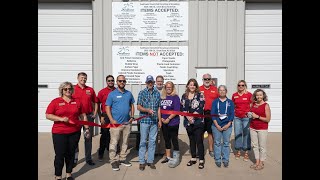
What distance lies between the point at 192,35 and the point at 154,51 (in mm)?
1454

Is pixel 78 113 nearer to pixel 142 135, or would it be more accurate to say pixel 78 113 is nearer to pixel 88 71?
pixel 142 135

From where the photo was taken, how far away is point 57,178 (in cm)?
475

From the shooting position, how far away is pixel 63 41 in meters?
10.1

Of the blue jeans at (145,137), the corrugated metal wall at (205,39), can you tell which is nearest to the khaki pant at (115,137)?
the blue jeans at (145,137)

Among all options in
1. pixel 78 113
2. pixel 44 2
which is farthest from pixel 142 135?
pixel 44 2

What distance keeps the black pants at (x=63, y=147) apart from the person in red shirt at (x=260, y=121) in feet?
11.2

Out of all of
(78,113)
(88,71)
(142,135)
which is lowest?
(142,135)

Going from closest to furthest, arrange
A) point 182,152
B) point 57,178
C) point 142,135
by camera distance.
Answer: point 57,178, point 142,135, point 182,152

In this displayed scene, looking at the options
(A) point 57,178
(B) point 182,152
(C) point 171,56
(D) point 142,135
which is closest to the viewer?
(A) point 57,178

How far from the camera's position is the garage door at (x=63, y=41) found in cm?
1002

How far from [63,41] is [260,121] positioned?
25.0 feet

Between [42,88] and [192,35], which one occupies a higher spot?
[192,35]

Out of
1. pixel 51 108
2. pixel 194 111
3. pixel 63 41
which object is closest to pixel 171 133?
pixel 194 111

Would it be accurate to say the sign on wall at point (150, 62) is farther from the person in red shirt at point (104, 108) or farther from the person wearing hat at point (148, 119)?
the person wearing hat at point (148, 119)
